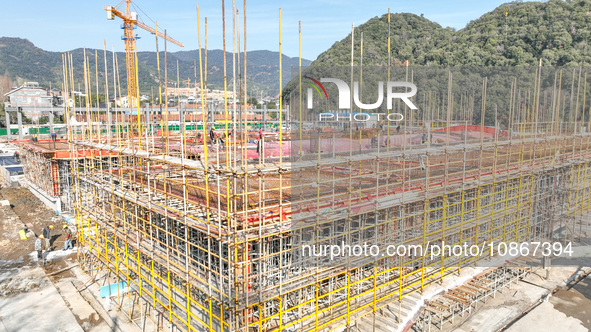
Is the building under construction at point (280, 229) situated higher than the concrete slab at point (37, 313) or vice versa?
the building under construction at point (280, 229)

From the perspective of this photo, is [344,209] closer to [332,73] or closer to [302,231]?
[302,231]

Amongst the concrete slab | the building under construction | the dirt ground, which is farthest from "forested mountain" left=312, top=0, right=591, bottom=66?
the concrete slab

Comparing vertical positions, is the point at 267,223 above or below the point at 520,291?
above

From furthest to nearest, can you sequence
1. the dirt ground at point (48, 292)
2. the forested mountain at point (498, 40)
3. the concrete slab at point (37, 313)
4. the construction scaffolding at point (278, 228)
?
the forested mountain at point (498, 40) < the dirt ground at point (48, 292) < the concrete slab at point (37, 313) < the construction scaffolding at point (278, 228)

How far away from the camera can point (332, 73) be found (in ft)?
144

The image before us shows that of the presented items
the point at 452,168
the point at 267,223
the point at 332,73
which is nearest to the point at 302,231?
the point at 267,223

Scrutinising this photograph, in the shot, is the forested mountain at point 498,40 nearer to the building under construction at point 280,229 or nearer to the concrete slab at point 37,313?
the building under construction at point 280,229

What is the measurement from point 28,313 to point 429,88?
3636 centimetres

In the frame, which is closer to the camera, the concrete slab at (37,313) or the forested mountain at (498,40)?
the concrete slab at (37,313)

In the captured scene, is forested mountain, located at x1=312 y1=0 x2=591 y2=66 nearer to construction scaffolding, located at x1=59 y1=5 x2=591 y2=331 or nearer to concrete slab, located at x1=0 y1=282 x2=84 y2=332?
construction scaffolding, located at x1=59 y1=5 x2=591 y2=331

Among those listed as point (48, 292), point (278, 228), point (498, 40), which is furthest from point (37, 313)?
point (498, 40)

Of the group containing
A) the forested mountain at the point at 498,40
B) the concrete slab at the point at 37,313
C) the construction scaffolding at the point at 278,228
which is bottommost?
the concrete slab at the point at 37,313

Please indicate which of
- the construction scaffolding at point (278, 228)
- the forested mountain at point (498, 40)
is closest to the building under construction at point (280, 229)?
the construction scaffolding at point (278, 228)

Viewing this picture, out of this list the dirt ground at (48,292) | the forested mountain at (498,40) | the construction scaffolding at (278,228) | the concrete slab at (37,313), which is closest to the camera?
the construction scaffolding at (278,228)
